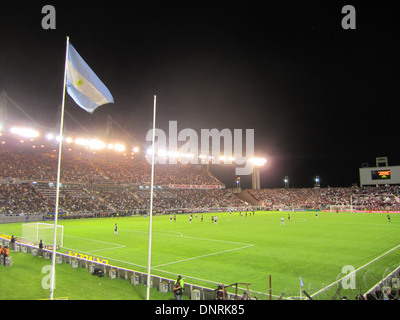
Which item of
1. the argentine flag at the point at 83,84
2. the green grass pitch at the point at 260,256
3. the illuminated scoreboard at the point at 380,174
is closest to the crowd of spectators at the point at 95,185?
the green grass pitch at the point at 260,256

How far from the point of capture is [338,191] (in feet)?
294

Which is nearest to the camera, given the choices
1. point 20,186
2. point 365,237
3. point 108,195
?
point 365,237

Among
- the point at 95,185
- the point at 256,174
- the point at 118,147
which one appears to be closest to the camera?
the point at 95,185

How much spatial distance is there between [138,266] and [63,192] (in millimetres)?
50028

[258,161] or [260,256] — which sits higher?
[258,161]

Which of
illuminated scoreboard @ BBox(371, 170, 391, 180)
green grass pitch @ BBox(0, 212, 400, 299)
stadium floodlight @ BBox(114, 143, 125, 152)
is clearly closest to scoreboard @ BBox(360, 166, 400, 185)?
illuminated scoreboard @ BBox(371, 170, 391, 180)

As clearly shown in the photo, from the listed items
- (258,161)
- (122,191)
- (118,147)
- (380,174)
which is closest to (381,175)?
(380,174)

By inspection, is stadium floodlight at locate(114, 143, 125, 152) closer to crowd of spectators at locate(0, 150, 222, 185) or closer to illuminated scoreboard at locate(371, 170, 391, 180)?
crowd of spectators at locate(0, 150, 222, 185)

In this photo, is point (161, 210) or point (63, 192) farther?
point (161, 210)

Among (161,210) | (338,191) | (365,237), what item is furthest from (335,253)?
(338,191)

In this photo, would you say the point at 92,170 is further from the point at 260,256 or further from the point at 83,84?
the point at 83,84

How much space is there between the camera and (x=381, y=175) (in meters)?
82.7

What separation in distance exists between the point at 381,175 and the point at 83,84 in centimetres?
8932
